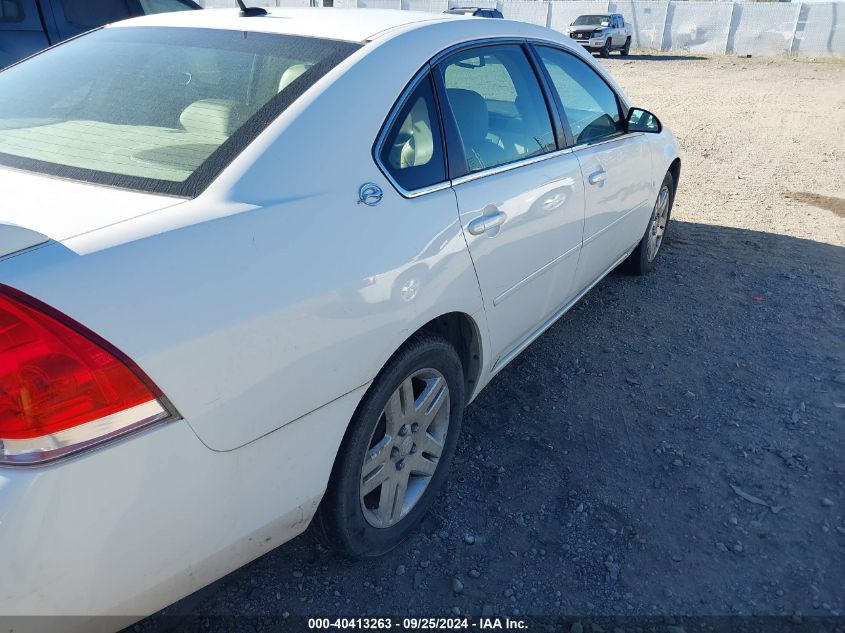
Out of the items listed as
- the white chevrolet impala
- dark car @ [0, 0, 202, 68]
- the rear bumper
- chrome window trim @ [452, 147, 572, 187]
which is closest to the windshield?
dark car @ [0, 0, 202, 68]

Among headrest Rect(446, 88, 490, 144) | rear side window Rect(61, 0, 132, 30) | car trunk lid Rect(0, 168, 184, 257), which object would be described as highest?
car trunk lid Rect(0, 168, 184, 257)

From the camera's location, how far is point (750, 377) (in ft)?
12.0

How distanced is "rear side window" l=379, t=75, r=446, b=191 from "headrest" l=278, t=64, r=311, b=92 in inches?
12.8

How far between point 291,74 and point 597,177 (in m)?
1.78

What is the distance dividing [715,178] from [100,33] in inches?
272

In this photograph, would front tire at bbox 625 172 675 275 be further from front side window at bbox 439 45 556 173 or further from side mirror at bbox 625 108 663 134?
front side window at bbox 439 45 556 173

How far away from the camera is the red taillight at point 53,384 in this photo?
51.4 inches

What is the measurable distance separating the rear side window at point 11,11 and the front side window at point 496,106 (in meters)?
5.58

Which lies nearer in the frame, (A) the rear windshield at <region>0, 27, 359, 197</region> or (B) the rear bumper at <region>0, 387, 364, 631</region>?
(B) the rear bumper at <region>0, 387, 364, 631</region>

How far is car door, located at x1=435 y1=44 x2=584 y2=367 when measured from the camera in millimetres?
2473

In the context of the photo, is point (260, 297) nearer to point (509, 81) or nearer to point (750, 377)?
point (509, 81)

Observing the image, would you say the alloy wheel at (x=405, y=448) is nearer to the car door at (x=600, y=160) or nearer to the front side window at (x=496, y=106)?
the front side window at (x=496, y=106)

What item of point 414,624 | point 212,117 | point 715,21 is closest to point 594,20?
point 715,21

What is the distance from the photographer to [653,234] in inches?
193
